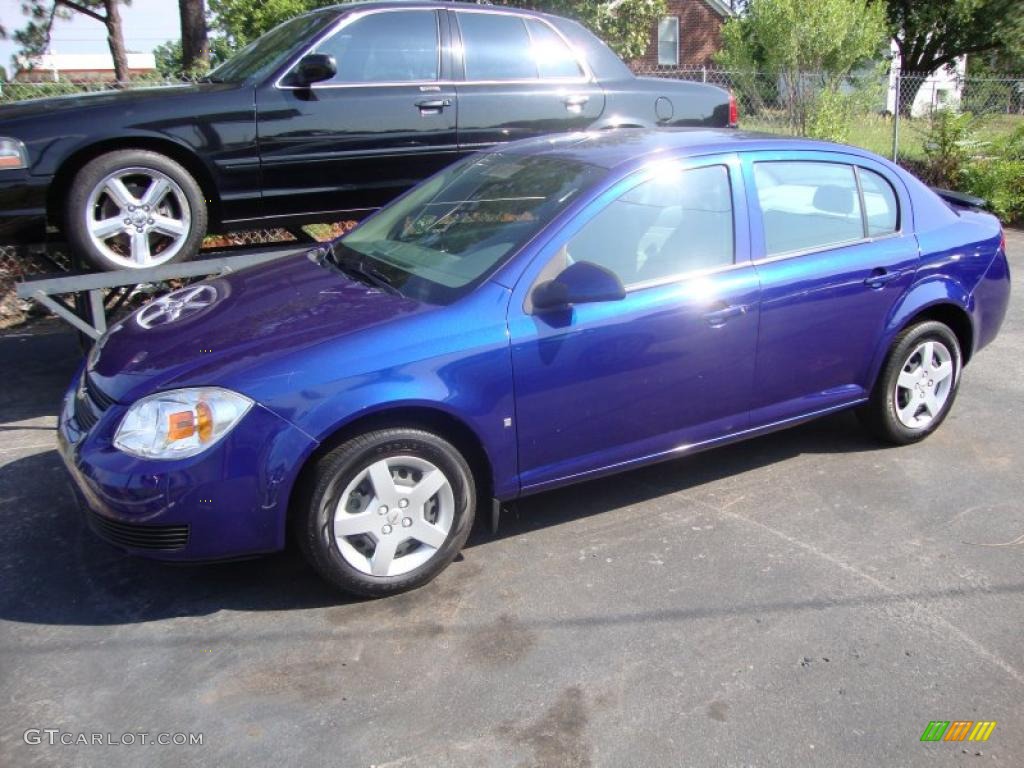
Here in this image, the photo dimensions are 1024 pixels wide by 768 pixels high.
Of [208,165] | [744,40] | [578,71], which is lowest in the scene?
[208,165]

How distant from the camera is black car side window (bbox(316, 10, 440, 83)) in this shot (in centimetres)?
573

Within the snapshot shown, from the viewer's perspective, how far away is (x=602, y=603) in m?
3.38

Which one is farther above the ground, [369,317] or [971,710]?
[369,317]

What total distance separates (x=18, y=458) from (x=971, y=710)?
14.8 ft

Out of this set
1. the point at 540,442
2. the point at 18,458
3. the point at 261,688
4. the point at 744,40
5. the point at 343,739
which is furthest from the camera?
the point at 744,40

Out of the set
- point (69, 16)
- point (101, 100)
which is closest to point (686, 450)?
point (101, 100)

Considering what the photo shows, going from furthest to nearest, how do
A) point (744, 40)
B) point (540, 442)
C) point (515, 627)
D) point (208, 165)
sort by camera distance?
point (744, 40) < point (208, 165) < point (540, 442) < point (515, 627)

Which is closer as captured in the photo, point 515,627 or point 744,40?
point 515,627

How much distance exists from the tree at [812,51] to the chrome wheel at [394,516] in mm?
10695

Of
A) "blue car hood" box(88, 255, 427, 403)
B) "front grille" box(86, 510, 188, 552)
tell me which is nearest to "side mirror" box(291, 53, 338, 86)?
"blue car hood" box(88, 255, 427, 403)

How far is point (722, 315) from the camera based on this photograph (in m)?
3.88

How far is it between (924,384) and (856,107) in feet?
30.6

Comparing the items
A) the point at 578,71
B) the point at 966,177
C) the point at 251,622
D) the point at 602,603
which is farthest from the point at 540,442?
the point at 966,177

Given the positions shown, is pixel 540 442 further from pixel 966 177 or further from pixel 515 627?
pixel 966 177
